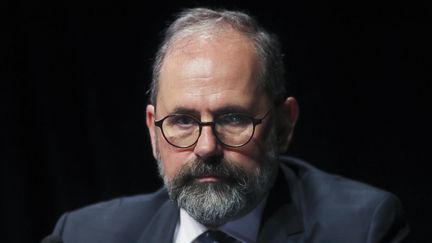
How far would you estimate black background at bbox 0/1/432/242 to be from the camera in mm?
2436

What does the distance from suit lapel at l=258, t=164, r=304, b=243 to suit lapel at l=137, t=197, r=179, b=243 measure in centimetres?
25

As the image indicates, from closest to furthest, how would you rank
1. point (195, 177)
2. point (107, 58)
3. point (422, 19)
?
point (195, 177) → point (422, 19) → point (107, 58)

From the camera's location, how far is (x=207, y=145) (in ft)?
5.89

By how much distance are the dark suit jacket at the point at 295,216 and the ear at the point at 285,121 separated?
0.12 meters

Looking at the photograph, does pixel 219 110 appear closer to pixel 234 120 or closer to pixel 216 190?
pixel 234 120

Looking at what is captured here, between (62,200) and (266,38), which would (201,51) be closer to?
(266,38)

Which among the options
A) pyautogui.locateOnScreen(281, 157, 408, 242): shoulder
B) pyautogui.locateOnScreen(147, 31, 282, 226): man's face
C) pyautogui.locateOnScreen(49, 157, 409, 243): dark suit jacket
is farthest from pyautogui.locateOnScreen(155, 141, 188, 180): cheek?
pyautogui.locateOnScreen(281, 157, 408, 242): shoulder

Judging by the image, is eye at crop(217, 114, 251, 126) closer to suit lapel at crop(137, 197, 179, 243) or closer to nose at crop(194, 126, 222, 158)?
nose at crop(194, 126, 222, 158)

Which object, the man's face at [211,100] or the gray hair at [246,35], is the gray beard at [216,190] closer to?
the man's face at [211,100]

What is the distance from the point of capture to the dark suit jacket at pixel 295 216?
6.29ft

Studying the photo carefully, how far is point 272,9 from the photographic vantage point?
248cm

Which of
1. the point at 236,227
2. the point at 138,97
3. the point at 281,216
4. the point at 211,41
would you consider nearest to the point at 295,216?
the point at 281,216

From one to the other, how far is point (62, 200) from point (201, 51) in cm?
96

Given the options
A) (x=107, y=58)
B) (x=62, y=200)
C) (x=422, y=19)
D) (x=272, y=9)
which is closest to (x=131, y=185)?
(x=62, y=200)
